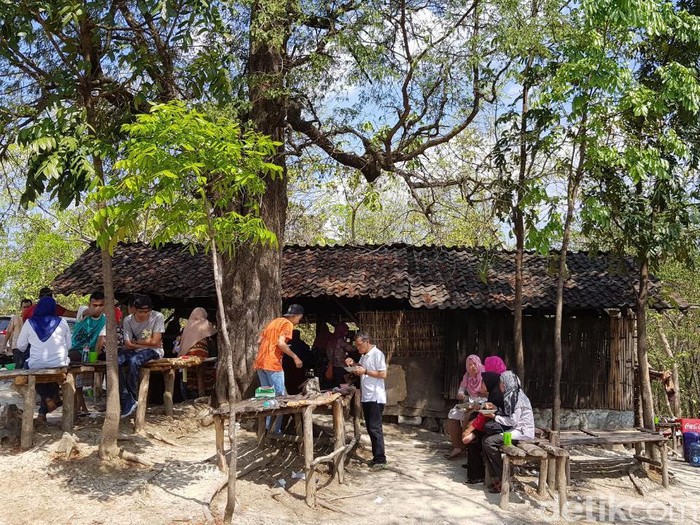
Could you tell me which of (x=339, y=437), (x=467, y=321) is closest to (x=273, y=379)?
(x=339, y=437)

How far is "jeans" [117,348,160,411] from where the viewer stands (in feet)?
26.3

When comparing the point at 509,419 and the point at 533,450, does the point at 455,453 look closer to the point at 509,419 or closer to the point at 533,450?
the point at 509,419

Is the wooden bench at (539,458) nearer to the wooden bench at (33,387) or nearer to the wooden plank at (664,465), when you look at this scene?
the wooden plank at (664,465)

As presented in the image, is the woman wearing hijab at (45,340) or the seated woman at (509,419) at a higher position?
the woman wearing hijab at (45,340)

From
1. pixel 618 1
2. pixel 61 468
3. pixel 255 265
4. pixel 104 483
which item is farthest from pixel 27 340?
pixel 618 1

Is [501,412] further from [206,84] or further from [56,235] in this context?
[56,235]

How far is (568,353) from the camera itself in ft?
36.9

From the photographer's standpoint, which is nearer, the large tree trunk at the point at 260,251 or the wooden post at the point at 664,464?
the wooden post at the point at 664,464

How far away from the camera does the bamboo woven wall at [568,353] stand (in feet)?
36.4

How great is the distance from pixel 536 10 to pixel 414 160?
9.28ft

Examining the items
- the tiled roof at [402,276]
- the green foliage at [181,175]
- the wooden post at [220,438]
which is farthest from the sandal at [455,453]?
the green foliage at [181,175]

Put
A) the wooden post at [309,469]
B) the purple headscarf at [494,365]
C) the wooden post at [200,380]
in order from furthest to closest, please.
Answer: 1. the wooden post at [200,380]
2. the purple headscarf at [494,365]
3. the wooden post at [309,469]

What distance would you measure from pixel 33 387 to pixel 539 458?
17.7 feet

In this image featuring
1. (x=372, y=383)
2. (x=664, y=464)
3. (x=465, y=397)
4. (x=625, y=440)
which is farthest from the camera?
(x=465, y=397)
